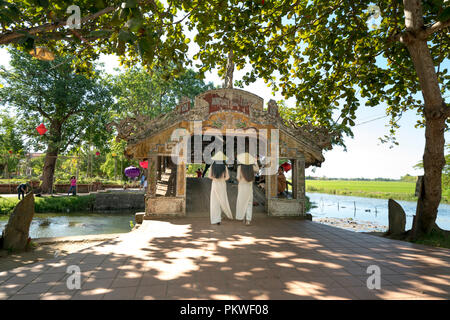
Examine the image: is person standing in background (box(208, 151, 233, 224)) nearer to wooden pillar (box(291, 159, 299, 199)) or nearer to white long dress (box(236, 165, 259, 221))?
white long dress (box(236, 165, 259, 221))

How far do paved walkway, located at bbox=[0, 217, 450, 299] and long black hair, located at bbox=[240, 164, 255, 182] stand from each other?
1.88m

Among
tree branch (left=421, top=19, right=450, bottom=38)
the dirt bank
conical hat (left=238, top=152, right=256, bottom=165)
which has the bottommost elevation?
the dirt bank

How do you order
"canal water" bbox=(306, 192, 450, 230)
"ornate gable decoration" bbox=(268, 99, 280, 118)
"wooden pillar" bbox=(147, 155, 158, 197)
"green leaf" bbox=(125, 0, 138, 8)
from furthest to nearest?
"canal water" bbox=(306, 192, 450, 230) < "ornate gable decoration" bbox=(268, 99, 280, 118) < "wooden pillar" bbox=(147, 155, 158, 197) < "green leaf" bbox=(125, 0, 138, 8)

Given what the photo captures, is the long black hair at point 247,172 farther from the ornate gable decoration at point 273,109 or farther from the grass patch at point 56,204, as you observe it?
the grass patch at point 56,204

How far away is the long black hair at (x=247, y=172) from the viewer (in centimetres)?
711

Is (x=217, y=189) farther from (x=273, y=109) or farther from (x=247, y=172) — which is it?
(x=273, y=109)

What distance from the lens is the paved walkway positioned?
2.81 meters

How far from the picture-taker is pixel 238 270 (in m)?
3.48

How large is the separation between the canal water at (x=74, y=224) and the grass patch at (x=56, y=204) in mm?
612

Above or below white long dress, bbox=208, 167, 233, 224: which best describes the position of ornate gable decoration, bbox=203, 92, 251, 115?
above

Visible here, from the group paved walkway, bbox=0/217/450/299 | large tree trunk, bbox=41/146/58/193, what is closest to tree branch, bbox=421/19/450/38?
paved walkway, bbox=0/217/450/299

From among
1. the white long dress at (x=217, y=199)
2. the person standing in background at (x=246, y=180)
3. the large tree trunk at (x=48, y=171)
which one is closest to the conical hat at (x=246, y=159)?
the person standing in background at (x=246, y=180)
